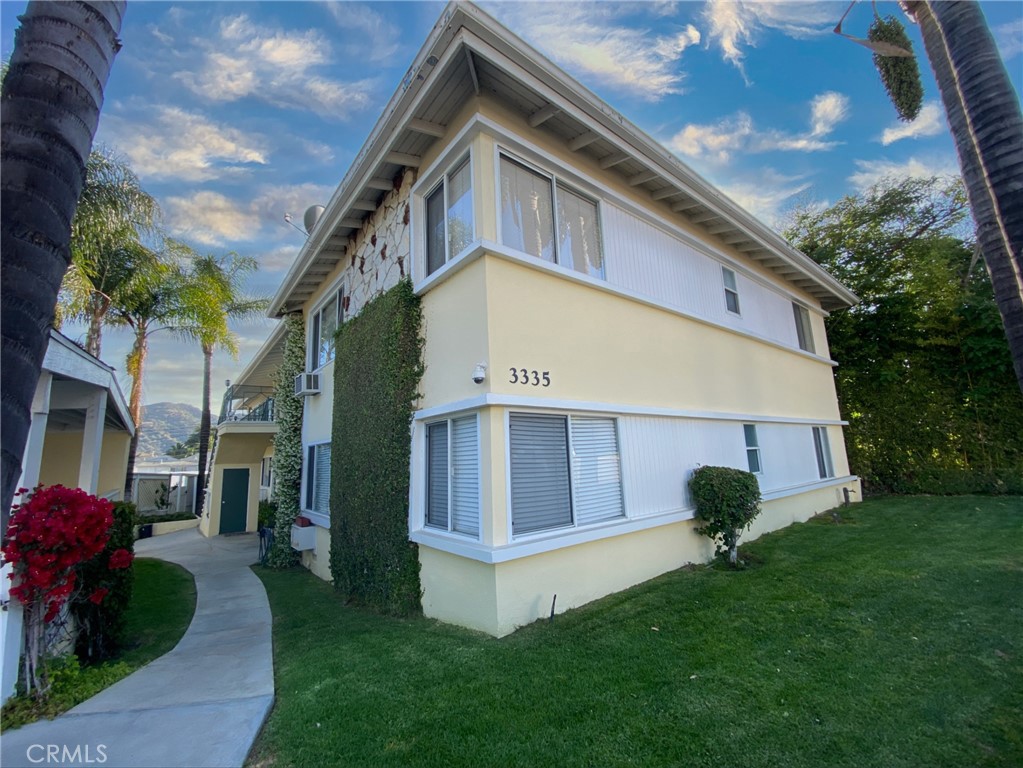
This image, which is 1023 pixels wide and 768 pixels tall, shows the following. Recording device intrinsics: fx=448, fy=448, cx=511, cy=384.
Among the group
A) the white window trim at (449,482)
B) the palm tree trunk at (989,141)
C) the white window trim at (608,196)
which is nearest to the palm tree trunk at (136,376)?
the white window trim at (449,482)

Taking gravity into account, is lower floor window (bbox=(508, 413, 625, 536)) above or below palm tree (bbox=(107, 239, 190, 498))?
below

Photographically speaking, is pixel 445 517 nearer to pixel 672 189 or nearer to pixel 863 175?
pixel 672 189

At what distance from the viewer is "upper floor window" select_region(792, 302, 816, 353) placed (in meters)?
13.6

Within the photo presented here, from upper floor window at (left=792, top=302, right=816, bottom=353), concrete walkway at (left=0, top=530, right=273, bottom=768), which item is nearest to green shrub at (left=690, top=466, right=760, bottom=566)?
concrete walkway at (left=0, top=530, right=273, bottom=768)

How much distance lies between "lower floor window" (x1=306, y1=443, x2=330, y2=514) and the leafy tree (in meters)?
16.8

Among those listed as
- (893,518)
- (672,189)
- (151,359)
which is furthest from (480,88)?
(151,359)

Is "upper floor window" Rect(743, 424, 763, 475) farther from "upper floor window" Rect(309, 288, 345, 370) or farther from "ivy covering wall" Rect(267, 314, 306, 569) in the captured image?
"ivy covering wall" Rect(267, 314, 306, 569)

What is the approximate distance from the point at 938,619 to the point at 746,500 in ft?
8.96

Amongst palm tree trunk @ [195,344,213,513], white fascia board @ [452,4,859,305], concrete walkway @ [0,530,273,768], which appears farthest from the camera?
palm tree trunk @ [195,344,213,513]

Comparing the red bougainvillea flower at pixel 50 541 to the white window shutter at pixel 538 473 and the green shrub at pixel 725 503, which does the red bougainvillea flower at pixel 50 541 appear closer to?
the white window shutter at pixel 538 473

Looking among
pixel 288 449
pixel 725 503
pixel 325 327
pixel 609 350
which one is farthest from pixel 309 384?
pixel 725 503

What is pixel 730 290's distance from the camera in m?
10.6

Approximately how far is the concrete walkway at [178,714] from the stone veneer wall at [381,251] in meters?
5.67

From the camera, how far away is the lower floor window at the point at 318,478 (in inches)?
403
